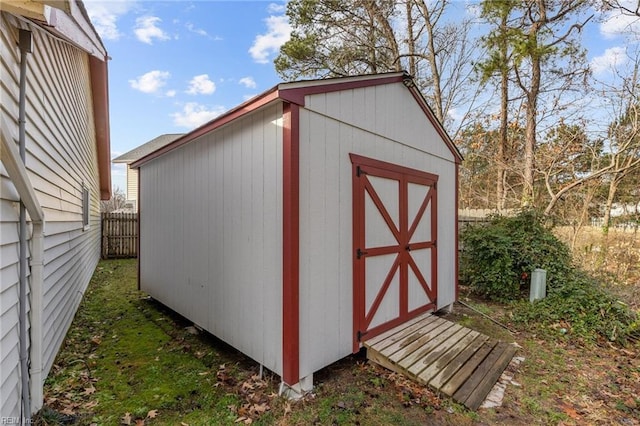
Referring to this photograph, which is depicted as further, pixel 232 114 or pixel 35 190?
pixel 232 114

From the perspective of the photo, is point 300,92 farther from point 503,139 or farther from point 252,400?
point 503,139

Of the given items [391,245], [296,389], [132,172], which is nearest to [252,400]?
[296,389]

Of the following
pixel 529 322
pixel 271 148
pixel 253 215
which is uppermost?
pixel 271 148

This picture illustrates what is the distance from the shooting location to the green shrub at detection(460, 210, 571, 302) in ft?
18.5

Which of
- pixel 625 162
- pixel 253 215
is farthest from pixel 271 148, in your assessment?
pixel 625 162

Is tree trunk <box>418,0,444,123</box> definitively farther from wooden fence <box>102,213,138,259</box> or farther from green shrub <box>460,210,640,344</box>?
wooden fence <box>102,213,138,259</box>

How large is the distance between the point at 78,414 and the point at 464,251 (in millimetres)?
6589

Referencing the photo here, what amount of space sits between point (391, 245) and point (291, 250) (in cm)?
166

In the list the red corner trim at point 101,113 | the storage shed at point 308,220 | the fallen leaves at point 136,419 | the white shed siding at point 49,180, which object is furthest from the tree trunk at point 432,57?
the fallen leaves at point 136,419

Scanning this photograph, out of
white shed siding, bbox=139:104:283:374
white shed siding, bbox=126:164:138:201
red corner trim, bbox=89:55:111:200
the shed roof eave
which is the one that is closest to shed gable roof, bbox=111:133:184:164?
white shed siding, bbox=126:164:138:201

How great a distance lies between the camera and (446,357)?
134 inches

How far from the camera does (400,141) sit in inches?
165

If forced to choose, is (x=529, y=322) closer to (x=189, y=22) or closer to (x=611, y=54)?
(x=611, y=54)

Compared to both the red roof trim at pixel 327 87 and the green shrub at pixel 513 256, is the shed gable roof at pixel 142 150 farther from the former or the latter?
the green shrub at pixel 513 256
